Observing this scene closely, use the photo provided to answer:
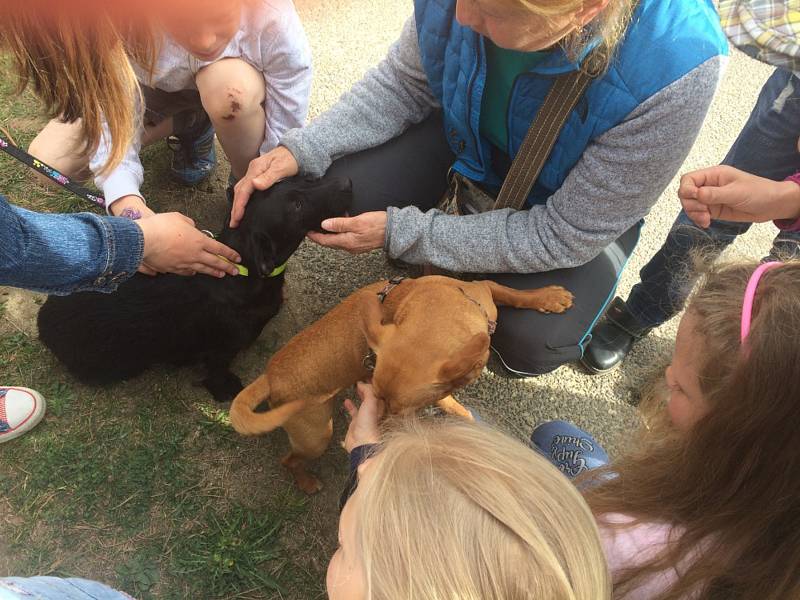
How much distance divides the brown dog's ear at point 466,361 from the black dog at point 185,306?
87cm

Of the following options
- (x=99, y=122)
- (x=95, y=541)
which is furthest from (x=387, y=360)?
(x=95, y=541)

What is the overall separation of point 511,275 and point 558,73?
880 mm

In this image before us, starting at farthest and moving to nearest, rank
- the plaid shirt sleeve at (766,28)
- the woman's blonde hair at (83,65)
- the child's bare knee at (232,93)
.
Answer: the child's bare knee at (232,93), the plaid shirt sleeve at (766,28), the woman's blonde hair at (83,65)

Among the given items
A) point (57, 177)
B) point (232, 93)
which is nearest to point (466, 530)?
point (57, 177)

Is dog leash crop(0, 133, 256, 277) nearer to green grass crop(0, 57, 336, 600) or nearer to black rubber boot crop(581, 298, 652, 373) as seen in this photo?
green grass crop(0, 57, 336, 600)

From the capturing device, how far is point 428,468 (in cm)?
118

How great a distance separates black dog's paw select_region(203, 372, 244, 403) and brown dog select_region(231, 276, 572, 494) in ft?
1.47

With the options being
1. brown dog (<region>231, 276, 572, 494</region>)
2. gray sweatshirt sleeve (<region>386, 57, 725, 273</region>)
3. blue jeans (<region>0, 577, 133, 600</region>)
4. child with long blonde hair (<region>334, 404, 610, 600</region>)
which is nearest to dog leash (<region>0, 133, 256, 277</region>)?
brown dog (<region>231, 276, 572, 494</region>)

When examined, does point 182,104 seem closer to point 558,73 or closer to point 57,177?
point 57,177

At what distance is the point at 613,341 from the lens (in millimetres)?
2814

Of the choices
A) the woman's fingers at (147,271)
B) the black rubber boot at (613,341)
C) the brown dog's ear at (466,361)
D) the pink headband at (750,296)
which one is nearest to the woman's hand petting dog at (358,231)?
the brown dog's ear at (466,361)

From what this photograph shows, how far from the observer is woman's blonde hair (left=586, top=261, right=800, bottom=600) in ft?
4.04

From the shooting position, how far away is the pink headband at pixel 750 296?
1.29 meters

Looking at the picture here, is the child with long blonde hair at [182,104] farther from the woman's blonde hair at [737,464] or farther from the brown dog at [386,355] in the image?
the woman's blonde hair at [737,464]
